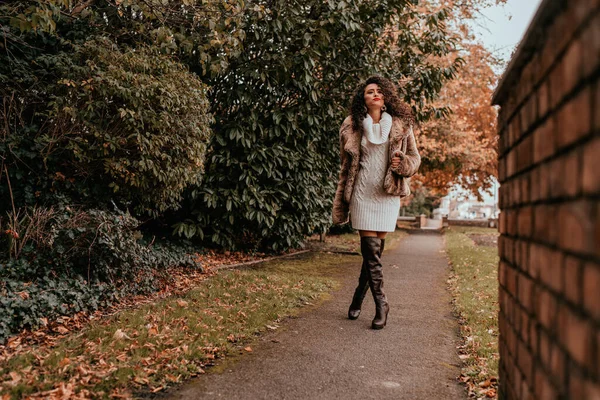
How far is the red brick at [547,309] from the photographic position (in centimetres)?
138

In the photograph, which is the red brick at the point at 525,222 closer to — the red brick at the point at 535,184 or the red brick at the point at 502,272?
the red brick at the point at 535,184

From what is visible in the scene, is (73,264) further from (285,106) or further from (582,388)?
(582,388)

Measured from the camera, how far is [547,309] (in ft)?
4.78

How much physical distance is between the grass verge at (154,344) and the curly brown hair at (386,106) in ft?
6.69

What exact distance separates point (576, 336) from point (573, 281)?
0.41ft

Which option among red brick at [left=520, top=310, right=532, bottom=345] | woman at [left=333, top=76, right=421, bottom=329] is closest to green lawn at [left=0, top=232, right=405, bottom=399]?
woman at [left=333, top=76, right=421, bottom=329]

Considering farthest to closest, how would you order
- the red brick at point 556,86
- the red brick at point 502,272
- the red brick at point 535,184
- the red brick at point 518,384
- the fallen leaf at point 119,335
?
the fallen leaf at point 119,335
the red brick at point 502,272
the red brick at point 518,384
the red brick at point 535,184
the red brick at point 556,86

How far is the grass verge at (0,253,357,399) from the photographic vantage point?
115 inches

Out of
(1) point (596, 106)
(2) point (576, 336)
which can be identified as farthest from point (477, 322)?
(1) point (596, 106)

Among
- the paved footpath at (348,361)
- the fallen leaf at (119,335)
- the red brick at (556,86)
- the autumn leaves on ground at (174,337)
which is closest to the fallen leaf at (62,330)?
the autumn leaves on ground at (174,337)

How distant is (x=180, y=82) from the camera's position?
6559 millimetres

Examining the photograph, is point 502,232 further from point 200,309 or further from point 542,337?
point 200,309

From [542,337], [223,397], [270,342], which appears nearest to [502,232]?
[542,337]

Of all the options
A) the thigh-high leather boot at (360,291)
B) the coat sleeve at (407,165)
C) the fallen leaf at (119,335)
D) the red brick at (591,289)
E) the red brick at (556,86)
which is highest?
the coat sleeve at (407,165)
